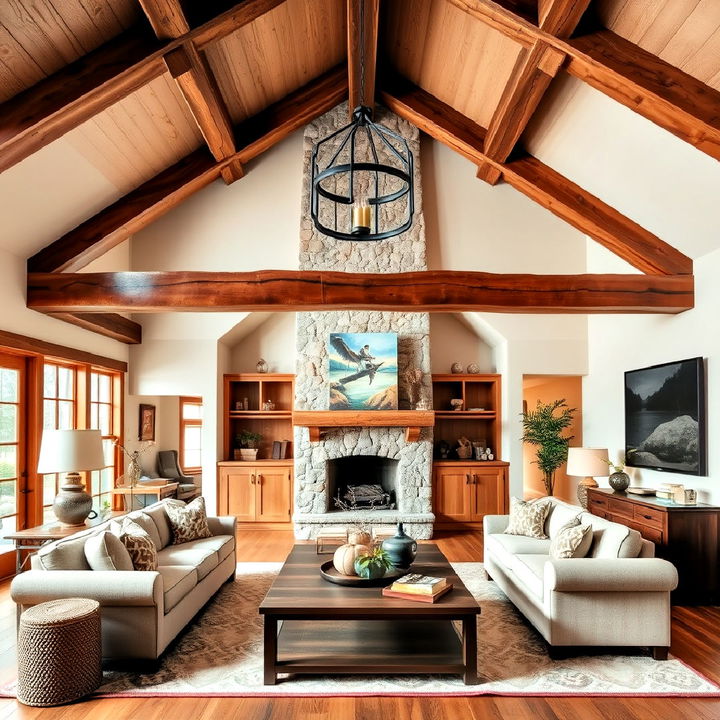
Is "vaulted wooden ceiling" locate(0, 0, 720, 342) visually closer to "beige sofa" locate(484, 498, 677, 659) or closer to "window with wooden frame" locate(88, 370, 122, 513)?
"window with wooden frame" locate(88, 370, 122, 513)

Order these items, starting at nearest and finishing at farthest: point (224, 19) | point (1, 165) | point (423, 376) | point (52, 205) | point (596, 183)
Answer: point (1, 165), point (224, 19), point (52, 205), point (596, 183), point (423, 376)

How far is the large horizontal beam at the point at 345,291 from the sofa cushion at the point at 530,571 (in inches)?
93.6

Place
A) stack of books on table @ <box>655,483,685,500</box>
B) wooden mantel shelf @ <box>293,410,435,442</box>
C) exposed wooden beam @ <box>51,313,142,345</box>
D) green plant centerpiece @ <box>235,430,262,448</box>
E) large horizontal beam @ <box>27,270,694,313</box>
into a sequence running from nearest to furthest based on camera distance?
stack of books on table @ <box>655,483,685,500</box> → large horizontal beam @ <box>27,270,694,313</box> → exposed wooden beam @ <box>51,313,142,345</box> → wooden mantel shelf @ <box>293,410,435,442</box> → green plant centerpiece @ <box>235,430,262,448</box>

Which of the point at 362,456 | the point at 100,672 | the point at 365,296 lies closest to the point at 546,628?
the point at 100,672

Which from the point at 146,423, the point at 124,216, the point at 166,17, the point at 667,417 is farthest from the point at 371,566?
the point at 146,423

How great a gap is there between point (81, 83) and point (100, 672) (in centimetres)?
392

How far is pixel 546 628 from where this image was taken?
3.98 metres

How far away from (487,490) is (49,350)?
5.41 metres

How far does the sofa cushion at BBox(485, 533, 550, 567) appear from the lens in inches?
201

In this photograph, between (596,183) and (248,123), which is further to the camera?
(248,123)

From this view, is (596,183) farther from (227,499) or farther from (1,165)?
(227,499)

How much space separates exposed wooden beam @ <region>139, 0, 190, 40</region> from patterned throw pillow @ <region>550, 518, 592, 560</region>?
4609 mm

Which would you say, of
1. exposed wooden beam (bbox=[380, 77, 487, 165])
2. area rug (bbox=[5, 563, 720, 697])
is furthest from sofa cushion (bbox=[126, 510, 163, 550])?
exposed wooden beam (bbox=[380, 77, 487, 165])

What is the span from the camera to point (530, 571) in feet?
14.7
